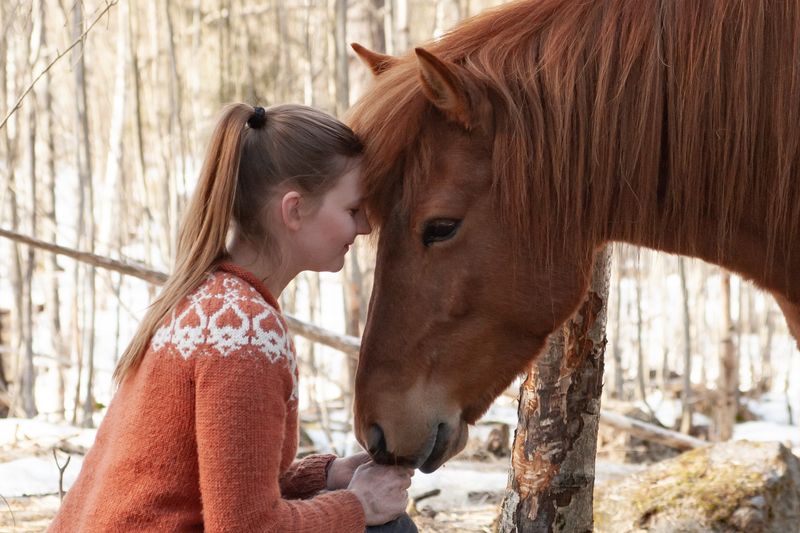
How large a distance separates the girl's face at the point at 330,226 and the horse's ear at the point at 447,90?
0.23m

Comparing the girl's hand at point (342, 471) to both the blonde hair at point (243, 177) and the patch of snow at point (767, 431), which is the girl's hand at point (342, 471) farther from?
the patch of snow at point (767, 431)

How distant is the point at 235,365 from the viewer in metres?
1.61

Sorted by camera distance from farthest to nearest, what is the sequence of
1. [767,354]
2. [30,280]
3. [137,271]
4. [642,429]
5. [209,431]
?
1. [767,354]
2. [30,280]
3. [642,429]
4. [137,271]
5. [209,431]

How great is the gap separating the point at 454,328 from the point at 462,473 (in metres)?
2.39

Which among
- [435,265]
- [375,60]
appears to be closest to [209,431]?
[435,265]

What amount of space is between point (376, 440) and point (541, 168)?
0.68 meters

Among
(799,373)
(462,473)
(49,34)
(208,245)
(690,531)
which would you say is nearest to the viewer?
(208,245)

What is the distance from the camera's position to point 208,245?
1777 mm

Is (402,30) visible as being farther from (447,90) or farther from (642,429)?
(447,90)

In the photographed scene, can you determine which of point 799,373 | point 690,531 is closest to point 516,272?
point 690,531

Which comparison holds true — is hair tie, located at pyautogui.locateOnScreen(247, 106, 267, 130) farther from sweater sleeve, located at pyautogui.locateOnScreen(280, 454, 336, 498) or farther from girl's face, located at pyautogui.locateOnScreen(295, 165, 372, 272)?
sweater sleeve, located at pyautogui.locateOnScreen(280, 454, 336, 498)

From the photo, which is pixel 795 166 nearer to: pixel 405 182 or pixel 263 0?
pixel 405 182

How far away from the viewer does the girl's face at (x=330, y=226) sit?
6.10ft

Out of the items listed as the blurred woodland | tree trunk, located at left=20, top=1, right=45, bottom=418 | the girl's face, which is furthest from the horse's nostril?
tree trunk, located at left=20, top=1, right=45, bottom=418
